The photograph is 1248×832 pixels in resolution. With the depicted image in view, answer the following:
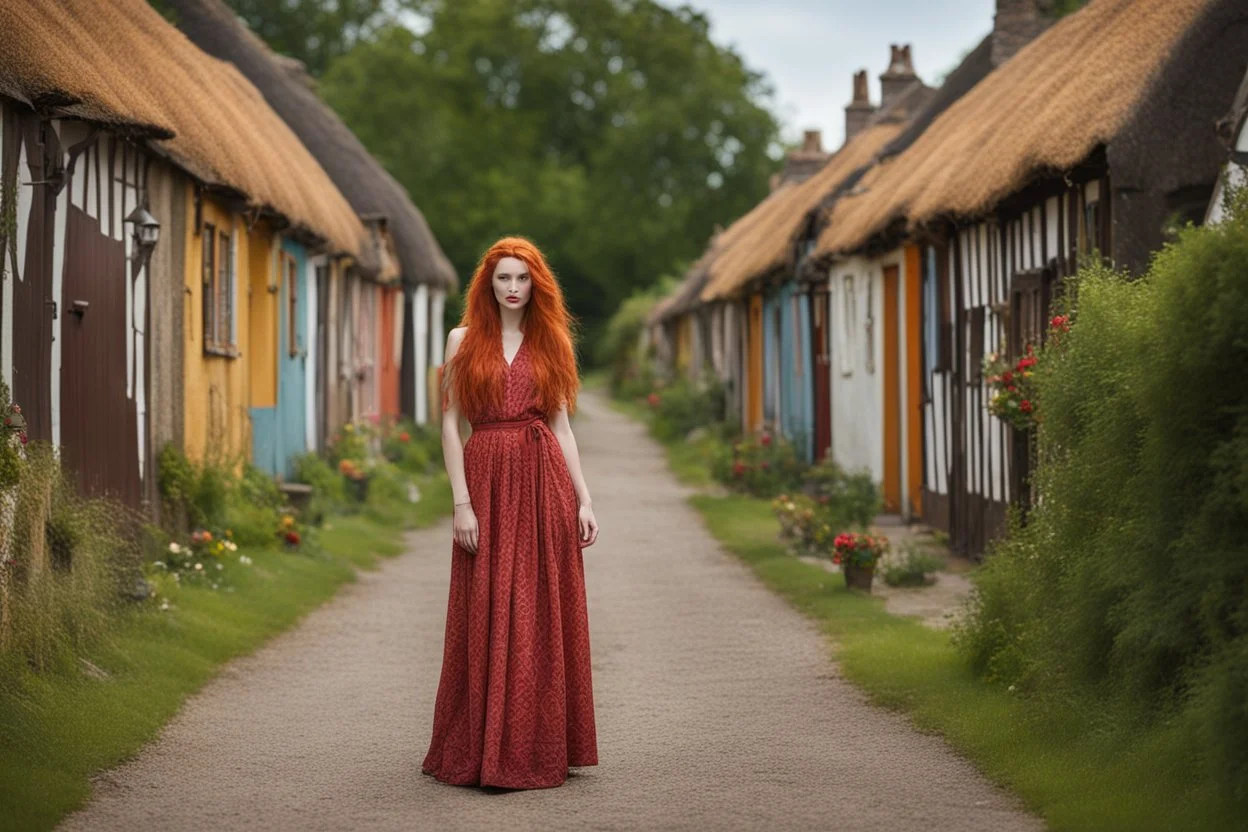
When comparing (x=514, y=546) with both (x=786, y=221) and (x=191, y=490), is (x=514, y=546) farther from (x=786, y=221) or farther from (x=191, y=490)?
(x=786, y=221)

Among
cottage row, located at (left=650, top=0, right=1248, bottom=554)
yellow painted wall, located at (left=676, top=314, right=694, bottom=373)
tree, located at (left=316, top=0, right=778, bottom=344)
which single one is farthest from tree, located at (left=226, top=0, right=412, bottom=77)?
cottage row, located at (left=650, top=0, right=1248, bottom=554)

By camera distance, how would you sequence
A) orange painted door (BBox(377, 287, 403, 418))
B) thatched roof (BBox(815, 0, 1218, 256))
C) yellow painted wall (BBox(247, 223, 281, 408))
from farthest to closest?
orange painted door (BBox(377, 287, 403, 418)) → yellow painted wall (BBox(247, 223, 281, 408)) → thatched roof (BBox(815, 0, 1218, 256))

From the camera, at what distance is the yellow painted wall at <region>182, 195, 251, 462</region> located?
42.6ft

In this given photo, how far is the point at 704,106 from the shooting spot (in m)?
54.2

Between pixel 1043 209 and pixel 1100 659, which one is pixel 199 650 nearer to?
pixel 1100 659

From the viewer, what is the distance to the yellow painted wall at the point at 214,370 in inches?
511

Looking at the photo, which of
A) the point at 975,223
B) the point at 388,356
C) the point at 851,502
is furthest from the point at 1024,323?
the point at 388,356

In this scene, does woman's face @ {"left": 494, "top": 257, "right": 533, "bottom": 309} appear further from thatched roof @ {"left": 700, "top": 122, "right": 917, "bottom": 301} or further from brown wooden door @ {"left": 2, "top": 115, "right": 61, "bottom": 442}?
thatched roof @ {"left": 700, "top": 122, "right": 917, "bottom": 301}

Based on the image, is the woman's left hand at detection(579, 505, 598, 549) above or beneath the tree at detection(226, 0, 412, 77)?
beneath

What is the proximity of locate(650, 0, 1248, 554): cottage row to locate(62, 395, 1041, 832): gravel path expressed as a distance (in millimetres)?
2580

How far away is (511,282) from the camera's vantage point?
22.2ft

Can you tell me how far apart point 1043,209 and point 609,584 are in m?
4.03

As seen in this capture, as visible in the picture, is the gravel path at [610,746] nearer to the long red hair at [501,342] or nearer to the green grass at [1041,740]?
the green grass at [1041,740]

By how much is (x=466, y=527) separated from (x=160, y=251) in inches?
240
